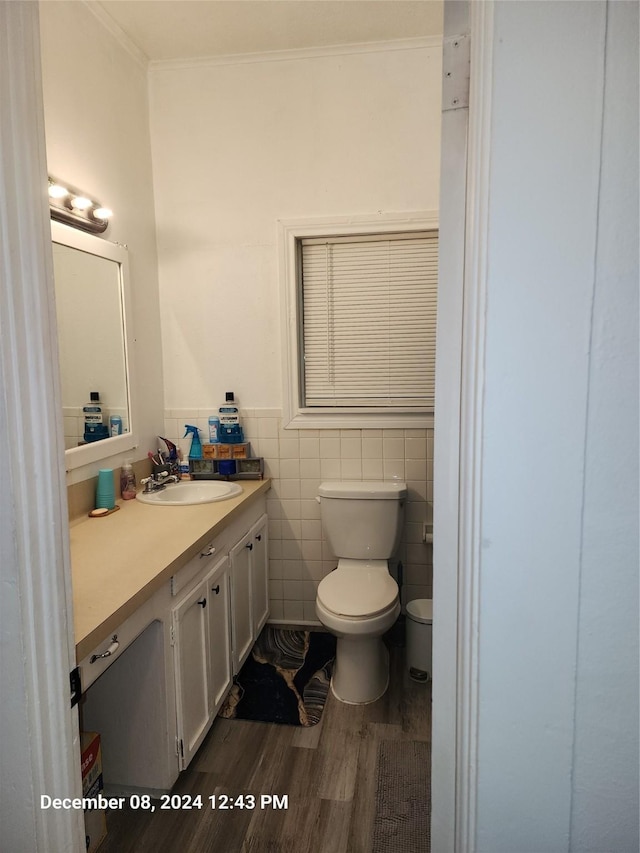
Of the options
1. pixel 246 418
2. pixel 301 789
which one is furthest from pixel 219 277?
pixel 301 789

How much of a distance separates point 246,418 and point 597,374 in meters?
2.34

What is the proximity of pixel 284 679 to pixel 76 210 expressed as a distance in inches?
83.7

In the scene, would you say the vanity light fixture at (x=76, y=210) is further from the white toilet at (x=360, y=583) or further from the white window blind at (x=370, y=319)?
the white toilet at (x=360, y=583)

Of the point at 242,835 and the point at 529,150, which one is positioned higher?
the point at 529,150

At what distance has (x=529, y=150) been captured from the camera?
2.07 ft

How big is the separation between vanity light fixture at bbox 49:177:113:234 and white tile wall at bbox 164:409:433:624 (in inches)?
39.7

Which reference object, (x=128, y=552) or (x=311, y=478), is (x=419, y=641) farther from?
(x=128, y=552)

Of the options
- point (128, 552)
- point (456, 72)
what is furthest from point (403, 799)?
point (456, 72)

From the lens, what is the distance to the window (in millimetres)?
2715

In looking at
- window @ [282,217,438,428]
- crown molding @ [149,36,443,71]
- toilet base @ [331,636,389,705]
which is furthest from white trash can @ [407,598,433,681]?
crown molding @ [149,36,443,71]

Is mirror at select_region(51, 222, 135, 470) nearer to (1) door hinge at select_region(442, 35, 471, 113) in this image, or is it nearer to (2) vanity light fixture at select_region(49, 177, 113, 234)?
(2) vanity light fixture at select_region(49, 177, 113, 234)

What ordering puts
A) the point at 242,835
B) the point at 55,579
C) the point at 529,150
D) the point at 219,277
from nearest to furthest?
the point at 529,150 → the point at 55,579 → the point at 242,835 → the point at 219,277

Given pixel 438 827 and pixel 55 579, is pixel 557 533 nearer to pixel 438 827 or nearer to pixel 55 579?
pixel 438 827

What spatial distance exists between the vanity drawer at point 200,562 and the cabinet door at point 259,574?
39 centimetres
